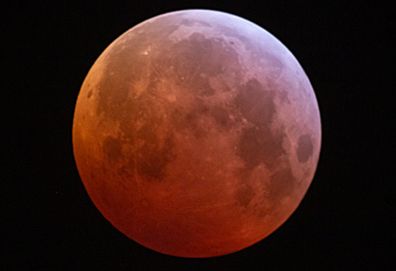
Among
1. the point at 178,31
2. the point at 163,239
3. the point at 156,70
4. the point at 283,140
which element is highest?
the point at 178,31

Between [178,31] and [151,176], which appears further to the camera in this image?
[178,31]

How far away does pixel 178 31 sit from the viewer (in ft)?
12.4

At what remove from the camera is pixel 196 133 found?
3.41 m

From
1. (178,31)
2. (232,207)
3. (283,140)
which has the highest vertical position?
(178,31)

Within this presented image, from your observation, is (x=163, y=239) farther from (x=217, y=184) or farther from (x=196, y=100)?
(x=196, y=100)

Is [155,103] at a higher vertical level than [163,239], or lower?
higher

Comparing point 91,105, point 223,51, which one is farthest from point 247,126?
point 91,105

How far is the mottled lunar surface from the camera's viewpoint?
11.3 ft

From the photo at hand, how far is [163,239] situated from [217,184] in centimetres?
72

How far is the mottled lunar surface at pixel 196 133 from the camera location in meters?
3.44

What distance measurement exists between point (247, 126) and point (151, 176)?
76 cm

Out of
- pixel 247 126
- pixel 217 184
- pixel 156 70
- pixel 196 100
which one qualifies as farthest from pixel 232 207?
pixel 156 70

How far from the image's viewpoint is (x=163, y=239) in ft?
12.6

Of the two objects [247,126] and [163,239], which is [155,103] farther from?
[163,239]
